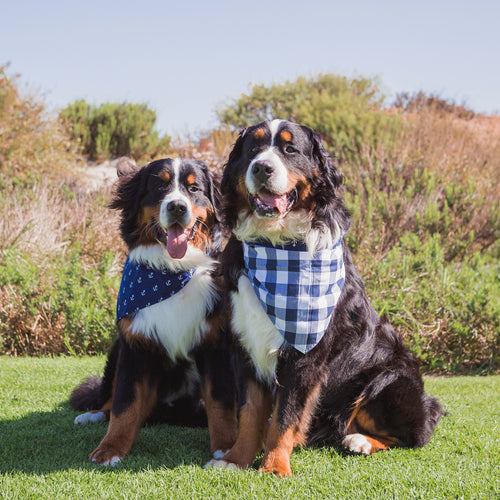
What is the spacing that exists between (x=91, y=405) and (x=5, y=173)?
829 cm

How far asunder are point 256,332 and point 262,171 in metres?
0.94

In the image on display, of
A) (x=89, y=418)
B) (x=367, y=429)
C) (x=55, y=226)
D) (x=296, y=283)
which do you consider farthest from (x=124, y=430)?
(x=55, y=226)

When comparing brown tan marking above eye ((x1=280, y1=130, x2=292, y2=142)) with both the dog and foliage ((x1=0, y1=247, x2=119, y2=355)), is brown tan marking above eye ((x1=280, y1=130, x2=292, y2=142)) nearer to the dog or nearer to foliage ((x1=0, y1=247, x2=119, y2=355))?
the dog

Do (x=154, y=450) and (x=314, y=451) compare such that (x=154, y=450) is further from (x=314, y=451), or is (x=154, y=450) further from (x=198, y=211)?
(x=198, y=211)

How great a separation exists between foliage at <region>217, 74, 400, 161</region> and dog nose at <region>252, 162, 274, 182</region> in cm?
720

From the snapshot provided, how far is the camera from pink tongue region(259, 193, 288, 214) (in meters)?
3.23

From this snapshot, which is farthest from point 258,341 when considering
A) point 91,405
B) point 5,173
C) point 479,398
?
point 5,173

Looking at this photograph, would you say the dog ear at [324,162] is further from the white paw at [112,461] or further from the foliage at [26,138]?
the foliage at [26,138]

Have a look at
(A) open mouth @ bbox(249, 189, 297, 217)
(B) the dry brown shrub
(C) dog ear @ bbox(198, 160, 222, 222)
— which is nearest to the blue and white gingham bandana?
(A) open mouth @ bbox(249, 189, 297, 217)

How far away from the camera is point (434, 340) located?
6438 mm

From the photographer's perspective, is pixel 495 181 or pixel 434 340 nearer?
pixel 434 340

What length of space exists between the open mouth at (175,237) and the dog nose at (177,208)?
110mm

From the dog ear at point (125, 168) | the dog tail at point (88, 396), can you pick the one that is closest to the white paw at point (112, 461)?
the dog tail at point (88, 396)

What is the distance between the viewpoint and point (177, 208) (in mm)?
3506
